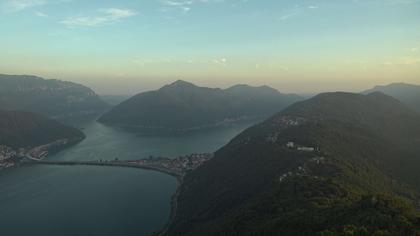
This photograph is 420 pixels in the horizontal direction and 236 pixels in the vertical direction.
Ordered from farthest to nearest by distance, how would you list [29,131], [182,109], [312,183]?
[182,109]
[29,131]
[312,183]

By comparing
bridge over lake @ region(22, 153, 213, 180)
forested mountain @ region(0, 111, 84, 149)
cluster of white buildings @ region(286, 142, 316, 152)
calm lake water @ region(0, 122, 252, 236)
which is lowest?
calm lake water @ region(0, 122, 252, 236)

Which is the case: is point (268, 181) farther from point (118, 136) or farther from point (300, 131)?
point (118, 136)

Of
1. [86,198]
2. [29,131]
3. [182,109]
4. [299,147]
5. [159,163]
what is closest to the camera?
[299,147]

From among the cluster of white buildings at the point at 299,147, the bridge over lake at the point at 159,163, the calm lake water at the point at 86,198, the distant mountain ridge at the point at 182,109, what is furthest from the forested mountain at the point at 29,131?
the cluster of white buildings at the point at 299,147

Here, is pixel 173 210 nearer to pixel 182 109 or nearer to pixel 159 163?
pixel 159 163

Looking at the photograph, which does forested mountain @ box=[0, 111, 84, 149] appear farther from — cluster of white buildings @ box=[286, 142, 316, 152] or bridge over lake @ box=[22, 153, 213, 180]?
cluster of white buildings @ box=[286, 142, 316, 152]

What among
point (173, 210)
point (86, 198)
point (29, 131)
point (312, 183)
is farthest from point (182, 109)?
point (312, 183)

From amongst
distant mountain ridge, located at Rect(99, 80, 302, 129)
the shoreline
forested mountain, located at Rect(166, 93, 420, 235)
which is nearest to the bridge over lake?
the shoreline
